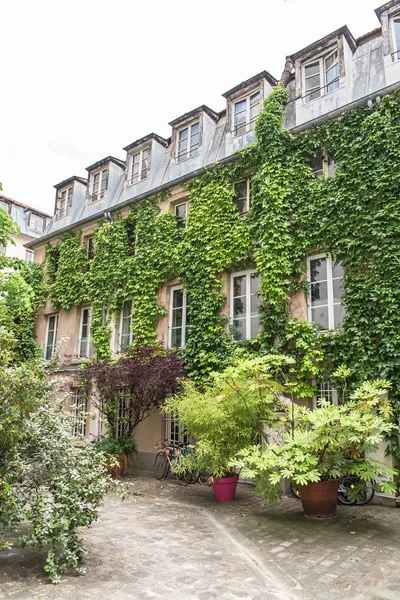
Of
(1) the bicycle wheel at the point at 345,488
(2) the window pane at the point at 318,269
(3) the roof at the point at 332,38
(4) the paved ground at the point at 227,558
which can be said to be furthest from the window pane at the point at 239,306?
(3) the roof at the point at 332,38

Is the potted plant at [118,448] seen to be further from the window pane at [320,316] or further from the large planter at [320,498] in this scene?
the window pane at [320,316]

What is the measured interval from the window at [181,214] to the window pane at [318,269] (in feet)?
16.5

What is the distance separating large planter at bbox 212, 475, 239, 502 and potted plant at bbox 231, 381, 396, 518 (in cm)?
181

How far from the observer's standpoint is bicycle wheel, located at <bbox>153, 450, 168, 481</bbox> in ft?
40.9

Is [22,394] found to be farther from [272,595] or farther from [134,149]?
[134,149]

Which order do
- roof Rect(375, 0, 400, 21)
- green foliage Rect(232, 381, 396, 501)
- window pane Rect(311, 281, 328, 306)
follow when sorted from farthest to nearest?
roof Rect(375, 0, 400, 21) → window pane Rect(311, 281, 328, 306) → green foliage Rect(232, 381, 396, 501)

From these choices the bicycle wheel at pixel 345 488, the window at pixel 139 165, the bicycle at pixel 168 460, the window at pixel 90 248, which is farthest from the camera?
the window at pixel 90 248

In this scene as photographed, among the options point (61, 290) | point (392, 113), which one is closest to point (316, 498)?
point (392, 113)

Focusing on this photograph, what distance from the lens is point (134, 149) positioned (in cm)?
1723

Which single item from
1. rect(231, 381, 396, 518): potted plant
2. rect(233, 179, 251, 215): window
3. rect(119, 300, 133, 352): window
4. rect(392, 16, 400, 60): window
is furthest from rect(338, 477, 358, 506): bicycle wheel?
rect(392, 16, 400, 60): window

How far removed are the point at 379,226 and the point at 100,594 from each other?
8761 millimetres

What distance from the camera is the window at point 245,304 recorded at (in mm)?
11875

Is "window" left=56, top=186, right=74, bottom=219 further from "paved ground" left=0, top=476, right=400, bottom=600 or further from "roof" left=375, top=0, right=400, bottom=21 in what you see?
"paved ground" left=0, top=476, right=400, bottom=600

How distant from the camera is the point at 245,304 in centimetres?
1223
